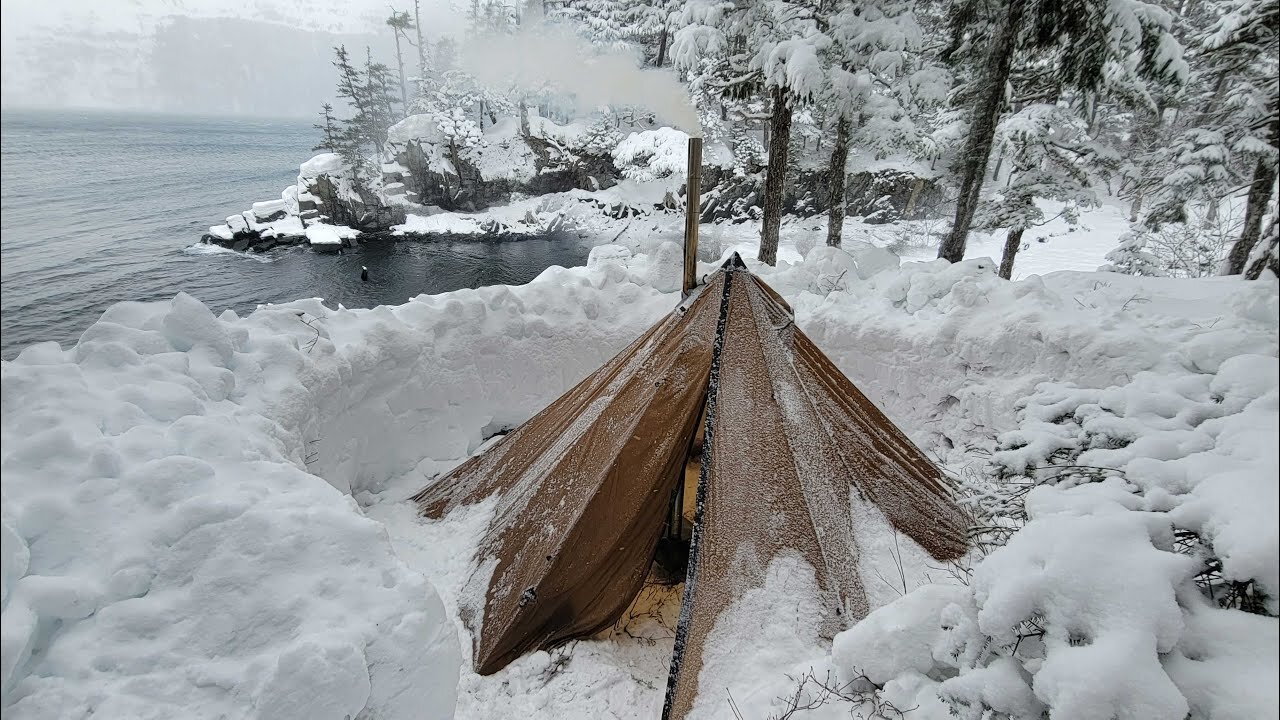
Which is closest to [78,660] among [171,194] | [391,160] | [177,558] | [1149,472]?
[177,558]

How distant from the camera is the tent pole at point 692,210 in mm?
3502

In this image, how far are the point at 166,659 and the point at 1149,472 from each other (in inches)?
118

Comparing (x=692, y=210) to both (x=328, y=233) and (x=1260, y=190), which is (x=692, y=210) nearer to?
(x=1260, y=190)

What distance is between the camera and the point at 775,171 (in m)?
8.42

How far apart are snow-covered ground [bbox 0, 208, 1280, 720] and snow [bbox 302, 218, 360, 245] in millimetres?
13851

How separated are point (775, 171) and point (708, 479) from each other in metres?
6.81

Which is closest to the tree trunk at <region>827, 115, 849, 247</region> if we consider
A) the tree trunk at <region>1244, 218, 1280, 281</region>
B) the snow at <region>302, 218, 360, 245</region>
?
the tree trunk at <region>1244, 218, 1280, 281</region>

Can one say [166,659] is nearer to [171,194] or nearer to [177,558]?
[177,558]

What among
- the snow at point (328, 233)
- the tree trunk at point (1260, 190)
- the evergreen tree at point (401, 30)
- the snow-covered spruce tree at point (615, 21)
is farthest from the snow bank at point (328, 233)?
the tree trunk at point (1260, 190)

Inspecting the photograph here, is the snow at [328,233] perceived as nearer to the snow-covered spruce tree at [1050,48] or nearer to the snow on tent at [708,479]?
the snow on tent at [708,479]

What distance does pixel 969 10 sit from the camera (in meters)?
6.96

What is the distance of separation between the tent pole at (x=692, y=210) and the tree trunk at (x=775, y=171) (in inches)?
189

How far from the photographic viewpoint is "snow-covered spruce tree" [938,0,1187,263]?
17.6 ft

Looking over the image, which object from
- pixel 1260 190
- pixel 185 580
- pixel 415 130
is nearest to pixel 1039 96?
pixel 1260 190
